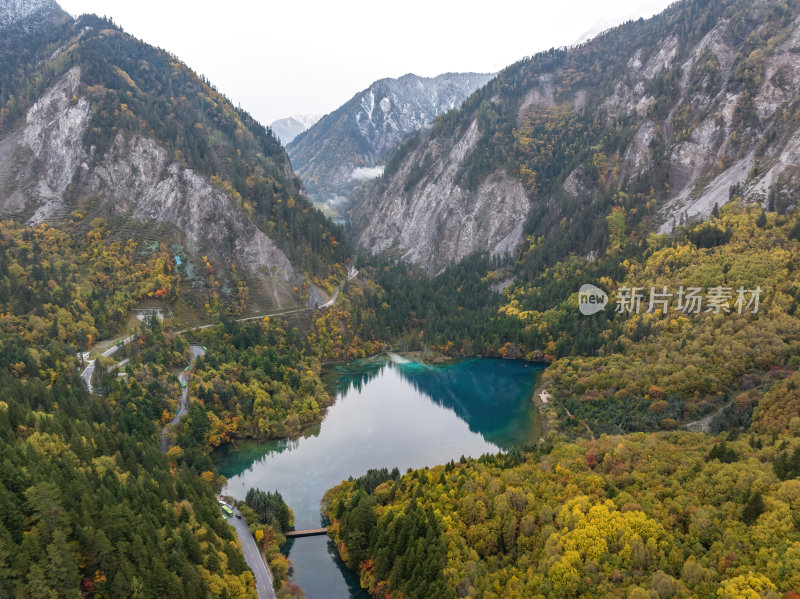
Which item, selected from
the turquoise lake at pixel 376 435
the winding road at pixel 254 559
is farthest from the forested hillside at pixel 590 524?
the winding road at pixel 254 559

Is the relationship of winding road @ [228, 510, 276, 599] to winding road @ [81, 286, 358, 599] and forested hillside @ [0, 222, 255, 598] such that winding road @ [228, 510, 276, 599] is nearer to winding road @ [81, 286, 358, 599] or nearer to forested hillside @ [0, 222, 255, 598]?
winding road @ [81, 286, 358, 599]

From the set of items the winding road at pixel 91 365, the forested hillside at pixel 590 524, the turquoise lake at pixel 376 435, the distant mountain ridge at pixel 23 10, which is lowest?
the turquoise lake at pixel 376 435

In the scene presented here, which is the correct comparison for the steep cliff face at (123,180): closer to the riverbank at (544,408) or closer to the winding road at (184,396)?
the winding road at (184,396)

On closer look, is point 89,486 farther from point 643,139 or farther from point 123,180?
point 643,139

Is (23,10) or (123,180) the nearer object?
(123,180)

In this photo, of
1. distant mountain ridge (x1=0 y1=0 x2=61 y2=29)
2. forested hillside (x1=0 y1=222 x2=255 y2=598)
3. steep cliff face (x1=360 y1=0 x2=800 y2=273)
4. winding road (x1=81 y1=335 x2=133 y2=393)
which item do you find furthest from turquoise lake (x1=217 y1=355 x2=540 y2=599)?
distant mountain ridge (x1=0 y1=0 x2=61 y2=29)

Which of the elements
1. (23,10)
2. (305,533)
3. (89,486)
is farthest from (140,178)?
(305,533)
